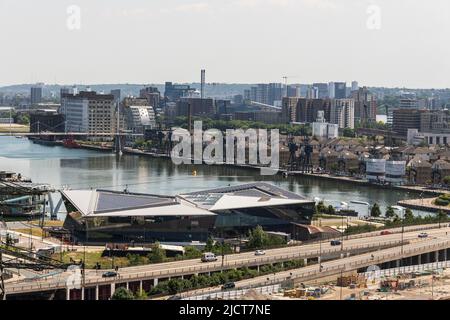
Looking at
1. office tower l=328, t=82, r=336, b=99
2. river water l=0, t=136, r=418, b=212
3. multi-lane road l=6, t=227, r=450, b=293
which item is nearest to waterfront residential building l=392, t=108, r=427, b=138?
river water l=0, t=136, r=418, b=212

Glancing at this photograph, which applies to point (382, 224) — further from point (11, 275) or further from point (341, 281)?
point (11, 275)

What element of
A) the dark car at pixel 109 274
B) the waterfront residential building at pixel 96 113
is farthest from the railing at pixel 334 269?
the waterfront residential building at pixel 96 113

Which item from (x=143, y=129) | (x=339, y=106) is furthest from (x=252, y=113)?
(x=143, y=129)

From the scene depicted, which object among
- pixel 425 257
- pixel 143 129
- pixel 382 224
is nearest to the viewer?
pixel 425 257

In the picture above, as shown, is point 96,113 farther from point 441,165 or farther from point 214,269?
point 214,269

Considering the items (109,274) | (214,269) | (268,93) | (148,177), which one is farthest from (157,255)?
(268,93)

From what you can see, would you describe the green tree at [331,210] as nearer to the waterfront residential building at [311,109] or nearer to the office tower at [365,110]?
the waterfront residential building at [311,109]

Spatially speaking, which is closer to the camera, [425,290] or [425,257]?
[425,290]

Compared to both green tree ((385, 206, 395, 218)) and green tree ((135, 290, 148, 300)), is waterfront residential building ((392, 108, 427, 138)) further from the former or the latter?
green tree ((135, 290, 148, 300))
